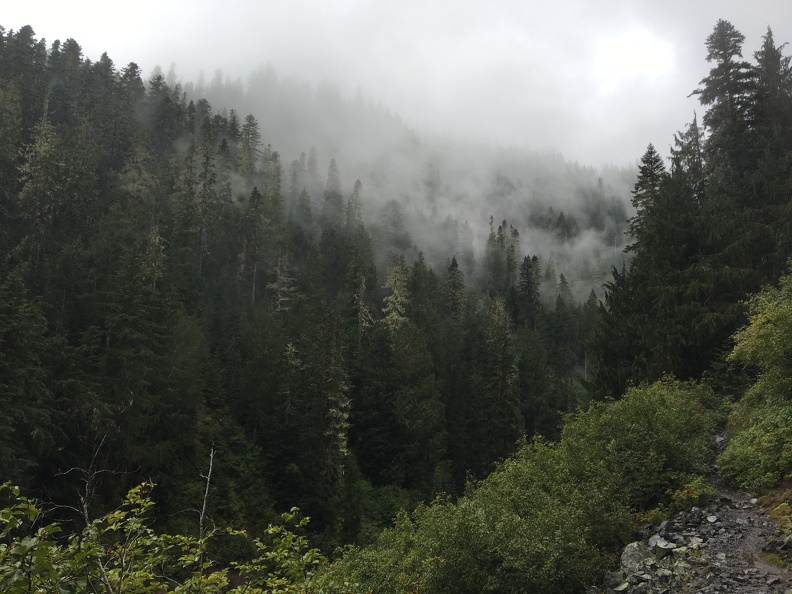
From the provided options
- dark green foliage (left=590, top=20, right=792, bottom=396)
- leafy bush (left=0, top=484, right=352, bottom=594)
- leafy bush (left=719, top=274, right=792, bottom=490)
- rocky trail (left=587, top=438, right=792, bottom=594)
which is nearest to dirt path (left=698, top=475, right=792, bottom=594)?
rocky trail (left=587, top=438, right=792, bottom=594)

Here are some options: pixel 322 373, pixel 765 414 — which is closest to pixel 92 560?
pixel 765 414

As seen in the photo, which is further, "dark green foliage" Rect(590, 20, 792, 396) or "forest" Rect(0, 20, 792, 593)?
"dark green foliage" Rect(590, 20, 792, 396)

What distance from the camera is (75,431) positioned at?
92.4 ft

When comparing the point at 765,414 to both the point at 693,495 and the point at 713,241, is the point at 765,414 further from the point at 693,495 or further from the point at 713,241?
the point at 713,241

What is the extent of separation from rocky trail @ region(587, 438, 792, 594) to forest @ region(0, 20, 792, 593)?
812mm

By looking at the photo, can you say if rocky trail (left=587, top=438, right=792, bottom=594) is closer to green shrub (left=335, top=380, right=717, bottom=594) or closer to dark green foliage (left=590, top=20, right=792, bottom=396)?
green shrub (left=335, top=380, right=717, bottom=594)

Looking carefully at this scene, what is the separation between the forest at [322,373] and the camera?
1117cm

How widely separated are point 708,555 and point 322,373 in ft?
117

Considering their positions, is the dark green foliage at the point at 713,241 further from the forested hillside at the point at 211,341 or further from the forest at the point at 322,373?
the forested hillside at the point at 211,341

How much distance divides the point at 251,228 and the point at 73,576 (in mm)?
66271

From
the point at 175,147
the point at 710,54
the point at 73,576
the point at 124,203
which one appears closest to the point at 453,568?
the point at 73,576

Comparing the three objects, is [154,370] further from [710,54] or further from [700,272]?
[710,54]

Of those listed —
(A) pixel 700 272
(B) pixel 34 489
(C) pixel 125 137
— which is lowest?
(B) pixel 34 489

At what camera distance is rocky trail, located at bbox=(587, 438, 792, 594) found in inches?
361
